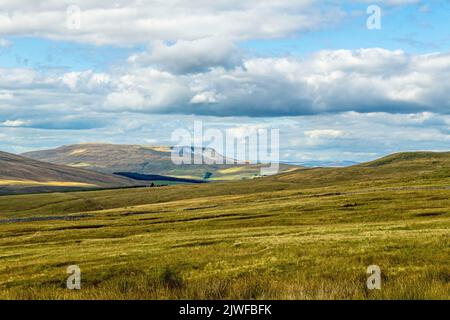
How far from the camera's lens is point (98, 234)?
277 feet

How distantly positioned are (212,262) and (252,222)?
52.6 meters

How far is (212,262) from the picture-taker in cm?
3588

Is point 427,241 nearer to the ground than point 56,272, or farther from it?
farther from it

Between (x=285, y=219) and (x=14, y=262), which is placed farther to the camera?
(x=285, y=219)
